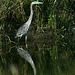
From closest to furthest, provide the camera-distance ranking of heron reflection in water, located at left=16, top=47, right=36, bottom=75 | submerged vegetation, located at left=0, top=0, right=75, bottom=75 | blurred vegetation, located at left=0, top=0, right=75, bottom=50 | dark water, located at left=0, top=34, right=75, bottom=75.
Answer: dark water, located at left=0, top=34, right=75, bottom=75, heron reflection in water, located at left=16, top=47, right=36, bottom=75, submerged vegetation, located at left=0, top=0, right=75, bottom=75, blurred vegetation, located at left=0, top=0, right=75, bottom=50

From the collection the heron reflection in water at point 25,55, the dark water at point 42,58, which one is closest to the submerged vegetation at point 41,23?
the dark water at point 42,58

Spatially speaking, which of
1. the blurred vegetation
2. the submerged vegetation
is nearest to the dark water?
the submerged vegetation

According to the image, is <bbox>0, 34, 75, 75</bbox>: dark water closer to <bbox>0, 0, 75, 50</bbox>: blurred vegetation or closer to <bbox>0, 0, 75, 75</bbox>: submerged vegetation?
<bbox>0, 0, 75, 75</bbox>: submerged vegetation

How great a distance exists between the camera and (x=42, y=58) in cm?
705

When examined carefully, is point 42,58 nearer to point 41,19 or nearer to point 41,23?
point 41,23

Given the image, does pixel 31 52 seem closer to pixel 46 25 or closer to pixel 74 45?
pixel 74 45

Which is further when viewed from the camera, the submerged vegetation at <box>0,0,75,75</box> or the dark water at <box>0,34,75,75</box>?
the submerged vegetation at <box>0,0,75,75</box>

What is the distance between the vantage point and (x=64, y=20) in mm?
10867

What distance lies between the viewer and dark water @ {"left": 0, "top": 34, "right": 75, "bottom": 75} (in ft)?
18.6

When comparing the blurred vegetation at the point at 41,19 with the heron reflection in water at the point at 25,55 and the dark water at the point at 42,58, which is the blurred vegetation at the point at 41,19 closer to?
the dark water at the point at 42,58

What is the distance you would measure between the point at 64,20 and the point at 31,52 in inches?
132

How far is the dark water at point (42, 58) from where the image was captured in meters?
5.68

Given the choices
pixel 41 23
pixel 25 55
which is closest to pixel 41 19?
pixel 41 23

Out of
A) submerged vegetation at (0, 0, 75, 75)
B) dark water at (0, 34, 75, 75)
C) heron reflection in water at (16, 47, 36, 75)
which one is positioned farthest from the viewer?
submerged vegetation at (0, 0, 75, 75)
